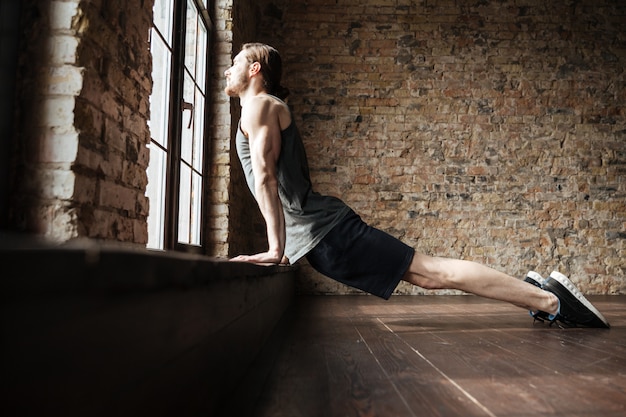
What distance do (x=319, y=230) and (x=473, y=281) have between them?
76 cm

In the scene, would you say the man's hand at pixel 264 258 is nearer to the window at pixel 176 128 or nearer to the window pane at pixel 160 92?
the window at pixel 176 128

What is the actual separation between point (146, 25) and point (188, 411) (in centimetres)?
187

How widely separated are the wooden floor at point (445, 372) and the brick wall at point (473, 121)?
11.7 ft

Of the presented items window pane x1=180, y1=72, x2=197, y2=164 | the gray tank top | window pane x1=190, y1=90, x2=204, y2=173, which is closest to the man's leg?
the gray tank top

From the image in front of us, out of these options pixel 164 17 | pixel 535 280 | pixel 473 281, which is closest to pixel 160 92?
pixel 164 17

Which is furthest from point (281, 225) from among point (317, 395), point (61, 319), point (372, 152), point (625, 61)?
point (625, 61)

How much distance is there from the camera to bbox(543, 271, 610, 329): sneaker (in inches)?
102

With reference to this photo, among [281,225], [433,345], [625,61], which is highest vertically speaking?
[625,61]

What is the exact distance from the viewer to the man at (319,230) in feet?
7.72

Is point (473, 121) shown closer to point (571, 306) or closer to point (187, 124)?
point (187, 124)

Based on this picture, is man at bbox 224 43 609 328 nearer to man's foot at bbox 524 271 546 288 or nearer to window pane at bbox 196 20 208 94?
man's foot at bbox 524 271 546 288

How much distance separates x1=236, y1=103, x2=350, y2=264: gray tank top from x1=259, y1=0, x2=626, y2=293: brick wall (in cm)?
375

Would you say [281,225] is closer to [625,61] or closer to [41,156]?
A: [41,156]

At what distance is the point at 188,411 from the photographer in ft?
2.71
